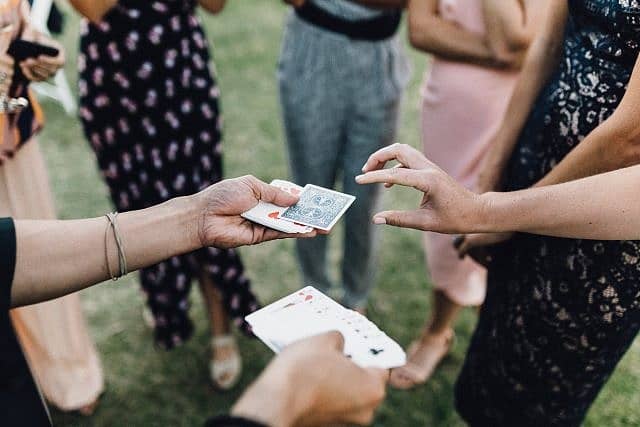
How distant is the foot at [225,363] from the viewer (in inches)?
115

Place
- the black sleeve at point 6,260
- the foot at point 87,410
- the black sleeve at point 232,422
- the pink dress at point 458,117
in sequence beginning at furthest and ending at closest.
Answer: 1. the foot at point 87,410
2. the pink dress at point 458,117
3. the black sleeve at point 6,260
4. the black sleeve at point 232,422

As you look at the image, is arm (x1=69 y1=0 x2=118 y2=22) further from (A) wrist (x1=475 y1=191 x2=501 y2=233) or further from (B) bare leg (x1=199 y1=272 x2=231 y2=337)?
(A) wrist (x1=475 y1=191 x2=501 y2=233)

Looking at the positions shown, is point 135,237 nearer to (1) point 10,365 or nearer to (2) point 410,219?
(1) point 10,365

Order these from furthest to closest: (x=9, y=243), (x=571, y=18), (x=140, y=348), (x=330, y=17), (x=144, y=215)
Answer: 1. (x=140, y=348)
2. (x=330, y=17)
3. (x=571, y=18)
4. (x=144, y=215)
5. (x=9, y=243)

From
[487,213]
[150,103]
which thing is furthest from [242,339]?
[487,213]

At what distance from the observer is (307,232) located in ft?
5.61

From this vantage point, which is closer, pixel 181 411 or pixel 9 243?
pixel 9 243

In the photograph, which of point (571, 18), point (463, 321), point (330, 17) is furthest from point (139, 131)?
point (463, 321)

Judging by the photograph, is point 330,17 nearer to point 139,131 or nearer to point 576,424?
point 139,131

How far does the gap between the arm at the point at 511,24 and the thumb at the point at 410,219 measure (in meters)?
1.06

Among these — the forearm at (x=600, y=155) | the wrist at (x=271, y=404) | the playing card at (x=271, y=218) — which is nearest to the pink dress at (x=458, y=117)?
the forearm at (x=600, y=155)

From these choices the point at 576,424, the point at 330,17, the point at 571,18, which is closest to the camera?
the point at 571,18

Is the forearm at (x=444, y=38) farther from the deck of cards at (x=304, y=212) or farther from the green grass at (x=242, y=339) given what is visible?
the green grass at (x=242, y=339)

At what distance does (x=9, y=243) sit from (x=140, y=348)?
1847mm
